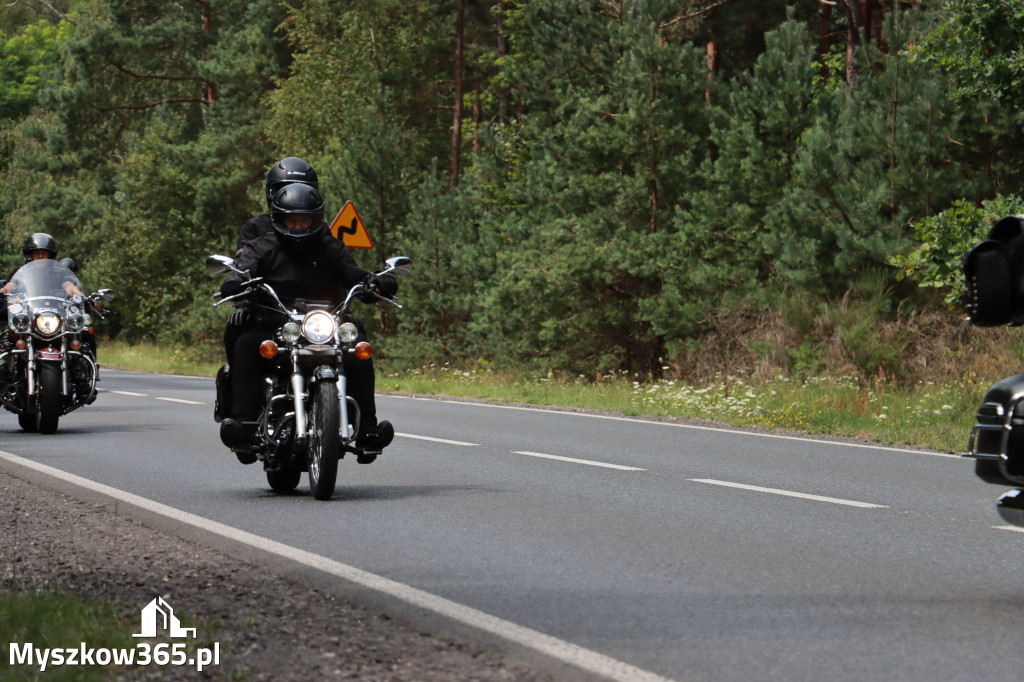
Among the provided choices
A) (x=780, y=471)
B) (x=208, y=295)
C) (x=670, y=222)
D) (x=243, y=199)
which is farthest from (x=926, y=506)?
(x=243, y=199)

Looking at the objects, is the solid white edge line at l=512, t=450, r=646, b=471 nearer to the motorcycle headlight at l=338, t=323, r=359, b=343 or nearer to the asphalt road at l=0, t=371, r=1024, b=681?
the asphalt road at l=0, t=371, r=1024, b=681

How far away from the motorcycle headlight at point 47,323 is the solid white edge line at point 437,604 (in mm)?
5542

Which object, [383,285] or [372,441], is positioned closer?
[372,441]

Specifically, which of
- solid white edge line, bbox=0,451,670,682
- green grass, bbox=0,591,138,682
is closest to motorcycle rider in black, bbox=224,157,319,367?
solid white edge line, bbox=0,451,670,682

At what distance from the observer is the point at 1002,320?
5.61 metres

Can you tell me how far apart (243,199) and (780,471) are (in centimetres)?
4123

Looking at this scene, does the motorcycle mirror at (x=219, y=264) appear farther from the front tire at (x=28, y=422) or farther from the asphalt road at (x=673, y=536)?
the front tire at (x=28, y=422)

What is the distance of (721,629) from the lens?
562 cm

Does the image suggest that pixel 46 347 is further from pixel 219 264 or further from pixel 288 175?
pixel 219 264

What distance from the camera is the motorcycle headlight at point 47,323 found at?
14.5m

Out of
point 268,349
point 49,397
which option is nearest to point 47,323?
point 49,397

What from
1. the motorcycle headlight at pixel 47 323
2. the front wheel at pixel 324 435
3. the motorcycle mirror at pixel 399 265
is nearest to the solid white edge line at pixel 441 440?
the motorcycle headlight at pixel 47 323

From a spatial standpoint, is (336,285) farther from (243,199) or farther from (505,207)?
(243,199)

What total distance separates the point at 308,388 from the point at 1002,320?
4.94 m
